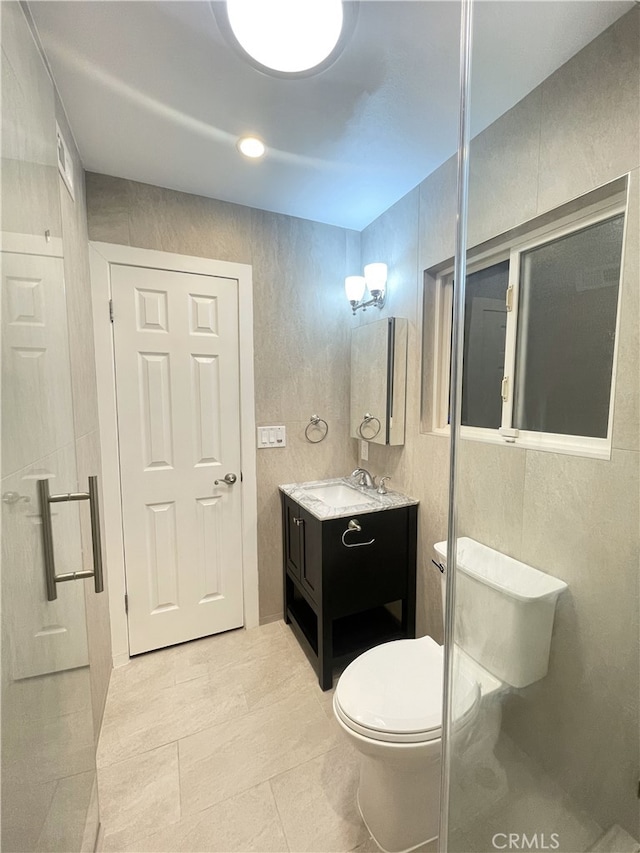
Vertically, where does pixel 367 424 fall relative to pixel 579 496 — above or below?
above

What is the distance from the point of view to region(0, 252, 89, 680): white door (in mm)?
612

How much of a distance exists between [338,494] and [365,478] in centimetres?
19

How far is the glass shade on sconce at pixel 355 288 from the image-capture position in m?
1.98

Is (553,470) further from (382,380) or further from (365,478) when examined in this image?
(365,478)

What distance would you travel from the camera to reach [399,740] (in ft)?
3.14

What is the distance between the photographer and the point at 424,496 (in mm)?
1719

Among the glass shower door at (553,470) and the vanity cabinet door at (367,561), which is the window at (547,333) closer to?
the glass shower door at (553,470)

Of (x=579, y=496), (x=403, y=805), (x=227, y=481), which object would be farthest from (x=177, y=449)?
(x=579, y=496)

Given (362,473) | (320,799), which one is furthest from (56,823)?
(362,473)

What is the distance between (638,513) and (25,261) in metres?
1.62

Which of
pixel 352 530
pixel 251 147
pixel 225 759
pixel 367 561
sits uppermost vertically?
pixel 251 147

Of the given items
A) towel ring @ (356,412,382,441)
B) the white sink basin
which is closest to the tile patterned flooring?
the white sink basin

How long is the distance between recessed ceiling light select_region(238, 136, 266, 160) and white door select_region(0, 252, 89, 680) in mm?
907

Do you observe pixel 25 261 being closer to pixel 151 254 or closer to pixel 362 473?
pixel 151 254
